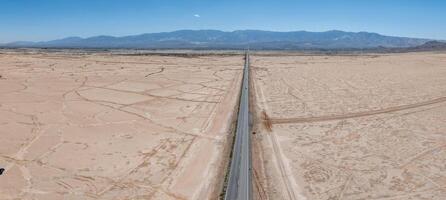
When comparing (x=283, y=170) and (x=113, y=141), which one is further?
(x=113, y=141)

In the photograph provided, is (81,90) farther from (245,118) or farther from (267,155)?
(267,155)

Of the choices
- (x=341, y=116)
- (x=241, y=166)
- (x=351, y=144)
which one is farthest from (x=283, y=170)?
(x=341, y=116)

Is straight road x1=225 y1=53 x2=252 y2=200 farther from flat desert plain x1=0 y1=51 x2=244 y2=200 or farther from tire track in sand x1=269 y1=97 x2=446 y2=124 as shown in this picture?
tire track in sand x1=269 y1=97 x2=446 y2=124

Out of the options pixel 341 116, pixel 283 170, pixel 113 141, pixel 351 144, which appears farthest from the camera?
pixel 341 116

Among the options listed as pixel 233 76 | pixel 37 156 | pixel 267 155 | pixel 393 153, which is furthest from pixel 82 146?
pixel 233 76

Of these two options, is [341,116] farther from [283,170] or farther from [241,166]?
[241,166]

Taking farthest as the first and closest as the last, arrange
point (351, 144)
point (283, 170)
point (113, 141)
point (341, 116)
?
point (341, 116)
point (113, 141)
point (351, 144)
point (283, 170)
